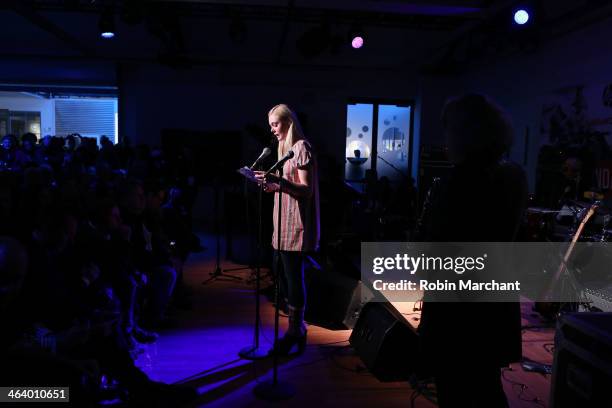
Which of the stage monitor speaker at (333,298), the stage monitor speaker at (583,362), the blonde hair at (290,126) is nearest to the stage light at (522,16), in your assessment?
the stage monitor speaker at (333,298)

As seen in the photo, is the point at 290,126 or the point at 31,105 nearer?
the point at 290,126

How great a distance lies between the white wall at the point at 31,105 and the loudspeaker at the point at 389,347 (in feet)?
40.6

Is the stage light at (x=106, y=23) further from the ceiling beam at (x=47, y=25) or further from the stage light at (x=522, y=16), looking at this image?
the stage light at (x=522, y=16)

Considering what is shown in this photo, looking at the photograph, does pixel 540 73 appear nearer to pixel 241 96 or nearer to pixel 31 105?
pixel 241 96

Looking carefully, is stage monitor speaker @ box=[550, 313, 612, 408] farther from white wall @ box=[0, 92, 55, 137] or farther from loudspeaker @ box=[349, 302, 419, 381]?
white wall @ box=[0, 92, 55, 137]

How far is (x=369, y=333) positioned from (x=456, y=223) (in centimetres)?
179

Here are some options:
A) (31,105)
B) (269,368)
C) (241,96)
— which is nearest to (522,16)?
(269,368)

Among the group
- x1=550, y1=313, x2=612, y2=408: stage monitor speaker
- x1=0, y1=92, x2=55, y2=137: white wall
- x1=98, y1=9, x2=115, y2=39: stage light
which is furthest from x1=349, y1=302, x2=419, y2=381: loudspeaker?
x1=0, y1=92, x2=55, y2=137: white wall

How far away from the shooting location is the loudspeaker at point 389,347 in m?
2.87

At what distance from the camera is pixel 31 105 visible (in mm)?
12719

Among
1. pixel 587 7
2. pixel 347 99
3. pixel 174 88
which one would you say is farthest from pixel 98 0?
pixel 587 7

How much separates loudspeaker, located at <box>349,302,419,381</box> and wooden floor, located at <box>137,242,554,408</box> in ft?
0.32

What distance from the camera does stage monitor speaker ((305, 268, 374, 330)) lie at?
3.79m

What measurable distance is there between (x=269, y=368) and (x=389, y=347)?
2.67ft
